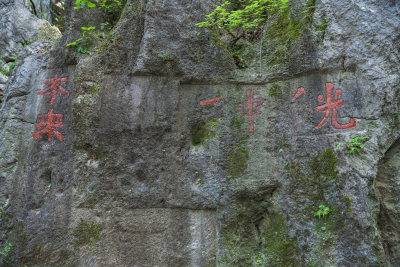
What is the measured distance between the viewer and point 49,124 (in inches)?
198

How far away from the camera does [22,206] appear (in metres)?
4.72

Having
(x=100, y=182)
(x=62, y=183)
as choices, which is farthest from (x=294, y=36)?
(x=62, y=183)

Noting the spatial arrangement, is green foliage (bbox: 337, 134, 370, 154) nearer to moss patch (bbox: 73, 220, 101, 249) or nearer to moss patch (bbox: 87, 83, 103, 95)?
moss patch (bbox: 73, 220, 101, 249)

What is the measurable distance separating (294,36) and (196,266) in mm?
3745

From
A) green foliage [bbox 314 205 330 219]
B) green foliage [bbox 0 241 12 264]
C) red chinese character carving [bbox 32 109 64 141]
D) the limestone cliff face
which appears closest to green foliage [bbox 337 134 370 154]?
the limestone cliff face

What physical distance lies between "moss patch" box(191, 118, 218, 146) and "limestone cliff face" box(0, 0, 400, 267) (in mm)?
23

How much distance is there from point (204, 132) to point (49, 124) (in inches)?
103

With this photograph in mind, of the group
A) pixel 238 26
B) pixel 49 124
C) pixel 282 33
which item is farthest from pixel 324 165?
pixel 49 124

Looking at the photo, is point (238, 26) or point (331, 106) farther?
point (238, 26)

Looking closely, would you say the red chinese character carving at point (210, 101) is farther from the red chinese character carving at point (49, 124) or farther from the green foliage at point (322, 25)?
the red chinese character carving at point (49, 124)

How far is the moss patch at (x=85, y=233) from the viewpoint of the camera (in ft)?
14.2

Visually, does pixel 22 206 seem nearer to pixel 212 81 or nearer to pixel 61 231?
pixel 61 231

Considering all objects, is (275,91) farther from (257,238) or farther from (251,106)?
(257,238)

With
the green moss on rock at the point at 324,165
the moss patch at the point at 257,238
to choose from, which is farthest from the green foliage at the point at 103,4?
the green moss on rock at the point at 324,165
